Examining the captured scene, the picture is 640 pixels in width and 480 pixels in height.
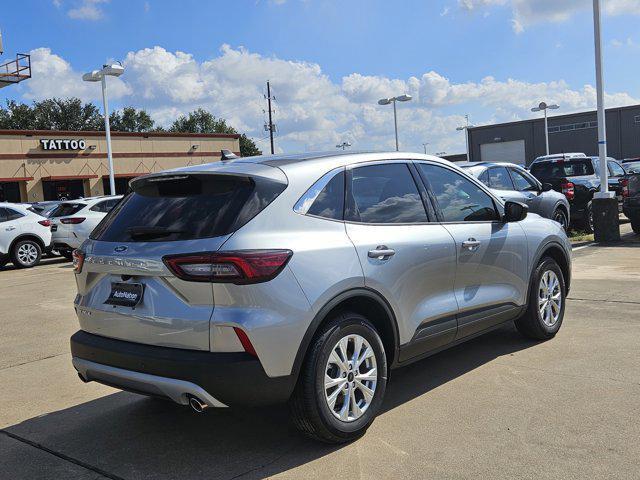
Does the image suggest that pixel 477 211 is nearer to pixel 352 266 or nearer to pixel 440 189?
pixel 440 189

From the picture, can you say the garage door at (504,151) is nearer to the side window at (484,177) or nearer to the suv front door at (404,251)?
the side window at (484,177)

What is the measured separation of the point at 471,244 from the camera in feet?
15.6

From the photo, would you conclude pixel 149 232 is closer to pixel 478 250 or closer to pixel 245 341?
pixel 245 341

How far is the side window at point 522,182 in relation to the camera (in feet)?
38.4

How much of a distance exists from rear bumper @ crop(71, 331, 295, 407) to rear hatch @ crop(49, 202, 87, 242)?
1271 cm

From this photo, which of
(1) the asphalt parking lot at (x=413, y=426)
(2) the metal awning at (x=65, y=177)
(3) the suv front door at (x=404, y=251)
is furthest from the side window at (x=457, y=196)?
(2) the metal awning at (x=65, y=177)

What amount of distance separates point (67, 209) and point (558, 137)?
191 feet

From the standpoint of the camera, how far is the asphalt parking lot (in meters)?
3.50

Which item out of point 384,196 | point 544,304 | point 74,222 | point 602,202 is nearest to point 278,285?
point 384,196

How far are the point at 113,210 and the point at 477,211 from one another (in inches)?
109

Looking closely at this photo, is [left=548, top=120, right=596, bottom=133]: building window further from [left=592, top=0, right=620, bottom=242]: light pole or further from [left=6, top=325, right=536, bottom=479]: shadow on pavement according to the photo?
[left=6, top=325, right=536, bottom=479]: shadow on pavement

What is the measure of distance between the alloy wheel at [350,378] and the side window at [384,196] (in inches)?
31.4

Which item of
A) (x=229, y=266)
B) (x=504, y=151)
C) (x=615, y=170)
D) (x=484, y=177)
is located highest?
(x=504, y=151)

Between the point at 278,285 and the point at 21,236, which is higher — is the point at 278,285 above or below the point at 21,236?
below
